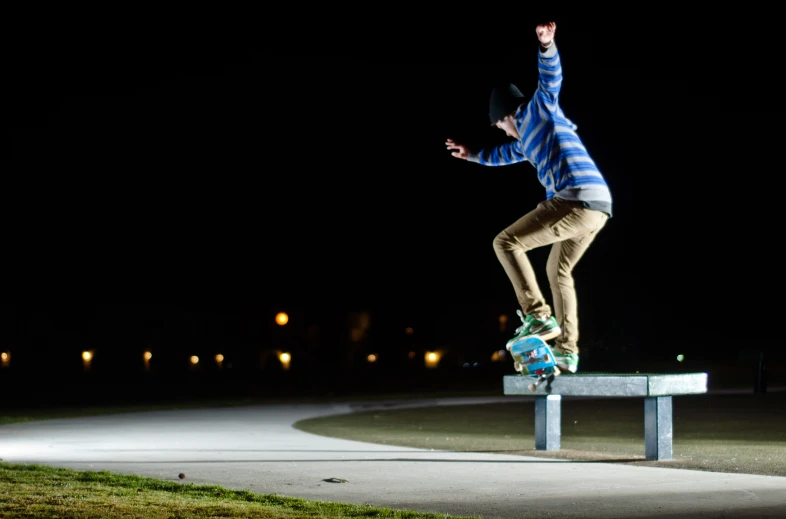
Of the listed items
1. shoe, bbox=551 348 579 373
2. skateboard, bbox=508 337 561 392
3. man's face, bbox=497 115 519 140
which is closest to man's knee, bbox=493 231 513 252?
skateboard, bbox=508 337 561 392

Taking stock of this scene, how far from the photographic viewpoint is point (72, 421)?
19.1 meters

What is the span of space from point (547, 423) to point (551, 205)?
131 inches

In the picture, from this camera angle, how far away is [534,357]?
36.0ft

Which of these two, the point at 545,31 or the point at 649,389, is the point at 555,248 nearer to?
the point at 649,389

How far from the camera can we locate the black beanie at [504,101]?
11.1 metres

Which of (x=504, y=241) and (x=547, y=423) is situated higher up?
(x=504, y=241)

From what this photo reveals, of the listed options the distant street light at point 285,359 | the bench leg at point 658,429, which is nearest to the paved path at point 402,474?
the bench leg at point 658,429

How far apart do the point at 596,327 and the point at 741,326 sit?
1090cm

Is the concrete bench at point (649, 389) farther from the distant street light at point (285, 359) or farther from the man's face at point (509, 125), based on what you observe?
the distant street light at point (285, 359)

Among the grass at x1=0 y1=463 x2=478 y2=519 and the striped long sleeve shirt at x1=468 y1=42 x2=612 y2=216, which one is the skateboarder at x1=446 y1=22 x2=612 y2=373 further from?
the grass at x1=0 y1=463 x2=478 y2=519

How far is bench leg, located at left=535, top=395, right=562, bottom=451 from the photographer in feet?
41.7

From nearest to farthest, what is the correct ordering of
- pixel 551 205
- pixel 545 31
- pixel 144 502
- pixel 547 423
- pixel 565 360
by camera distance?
pixel 144 502, pixel 545 31, pixel 551 205, pixel 565 360, pixel 547 423

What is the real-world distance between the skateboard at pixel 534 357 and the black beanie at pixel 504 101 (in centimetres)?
248

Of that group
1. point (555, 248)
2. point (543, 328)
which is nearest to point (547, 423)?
→ point (543, 328)
